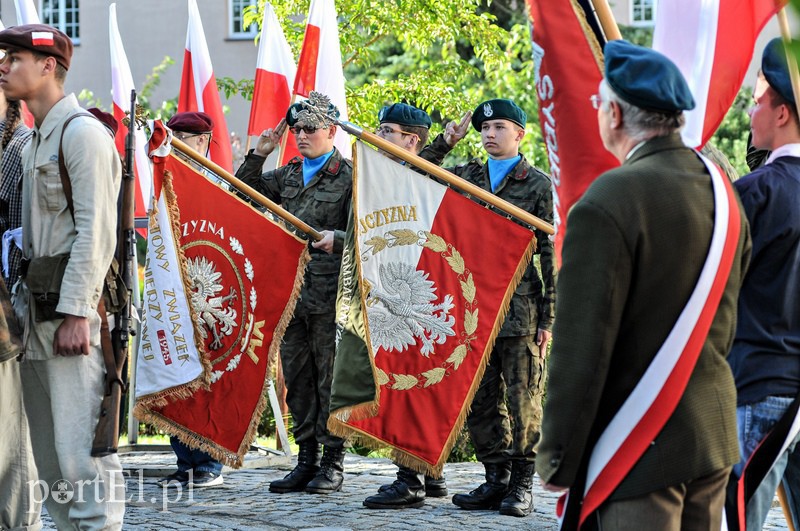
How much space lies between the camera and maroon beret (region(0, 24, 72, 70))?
15.3 feet

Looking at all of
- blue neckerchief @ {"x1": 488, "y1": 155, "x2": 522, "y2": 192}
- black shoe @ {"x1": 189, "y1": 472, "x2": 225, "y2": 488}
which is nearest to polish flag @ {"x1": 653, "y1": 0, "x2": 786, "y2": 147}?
blue neckerchief @ {"x1": 488, "y1": 155, "x2": 522, "y2": 192}

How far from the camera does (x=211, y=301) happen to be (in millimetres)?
6809

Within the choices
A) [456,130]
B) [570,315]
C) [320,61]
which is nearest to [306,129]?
[456,130]

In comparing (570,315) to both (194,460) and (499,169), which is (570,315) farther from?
(194,460)

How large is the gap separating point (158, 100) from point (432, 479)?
62.4ft

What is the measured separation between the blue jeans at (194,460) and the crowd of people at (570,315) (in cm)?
Answer: 10

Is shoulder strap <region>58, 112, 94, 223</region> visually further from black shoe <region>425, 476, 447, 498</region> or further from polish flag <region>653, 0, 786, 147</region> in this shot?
black shoe <region>425, 476, 447, 498</region>

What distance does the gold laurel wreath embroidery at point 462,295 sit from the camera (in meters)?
6.20

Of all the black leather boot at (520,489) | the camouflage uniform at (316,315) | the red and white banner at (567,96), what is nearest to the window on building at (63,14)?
the camouflage uniform at (316,315)

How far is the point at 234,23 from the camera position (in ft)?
80.6

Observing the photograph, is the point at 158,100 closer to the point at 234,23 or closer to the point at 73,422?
the point at 234,23

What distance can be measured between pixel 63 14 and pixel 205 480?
2005 cm

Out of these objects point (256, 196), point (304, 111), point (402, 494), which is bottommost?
point (402, 494)

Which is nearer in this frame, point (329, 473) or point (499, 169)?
point (499, 169)
